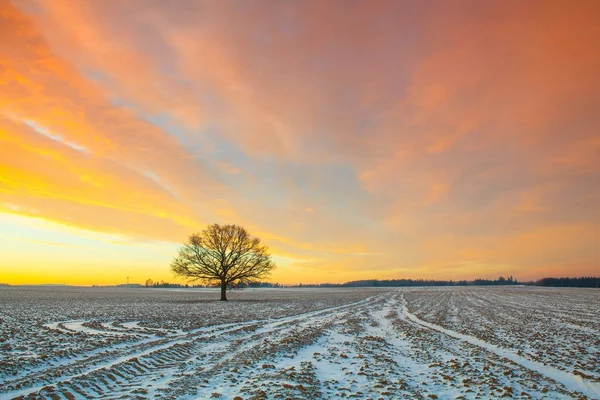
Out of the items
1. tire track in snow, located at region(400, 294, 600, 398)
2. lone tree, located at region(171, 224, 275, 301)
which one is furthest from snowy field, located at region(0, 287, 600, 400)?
lone tree, located at region(171, 224, 275, 301)

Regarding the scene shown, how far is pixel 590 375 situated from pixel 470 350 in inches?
187

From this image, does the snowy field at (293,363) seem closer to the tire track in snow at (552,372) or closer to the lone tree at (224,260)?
the tire track in snow at (552,372)

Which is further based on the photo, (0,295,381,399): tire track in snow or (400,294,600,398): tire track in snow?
(400,294,600,398): tire track in snow

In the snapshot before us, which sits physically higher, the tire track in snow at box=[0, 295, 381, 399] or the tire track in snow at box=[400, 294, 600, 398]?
the tire track in snow at box=[0, 295, 381, 399]

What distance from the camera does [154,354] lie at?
46.9ft

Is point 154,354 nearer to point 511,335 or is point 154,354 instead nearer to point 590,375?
point 590,375

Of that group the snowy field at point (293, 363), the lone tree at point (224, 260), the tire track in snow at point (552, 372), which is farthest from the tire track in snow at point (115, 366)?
the lone tree at point (224, 260)

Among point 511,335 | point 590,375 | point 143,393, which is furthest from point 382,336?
point 143,393

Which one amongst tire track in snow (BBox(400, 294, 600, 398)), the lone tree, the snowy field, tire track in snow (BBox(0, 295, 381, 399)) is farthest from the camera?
the lone tree

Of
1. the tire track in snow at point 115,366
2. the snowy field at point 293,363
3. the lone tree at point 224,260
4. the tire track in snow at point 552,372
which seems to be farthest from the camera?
the lone tree at point 224,260

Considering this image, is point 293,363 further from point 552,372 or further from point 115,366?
point 552,372

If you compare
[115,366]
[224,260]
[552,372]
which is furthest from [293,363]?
[224,260]

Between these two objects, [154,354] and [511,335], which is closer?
[154,354]

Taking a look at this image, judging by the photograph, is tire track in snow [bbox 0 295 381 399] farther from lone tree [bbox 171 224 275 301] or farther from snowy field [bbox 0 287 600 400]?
lone tree [bbox 171 224 275 301]
